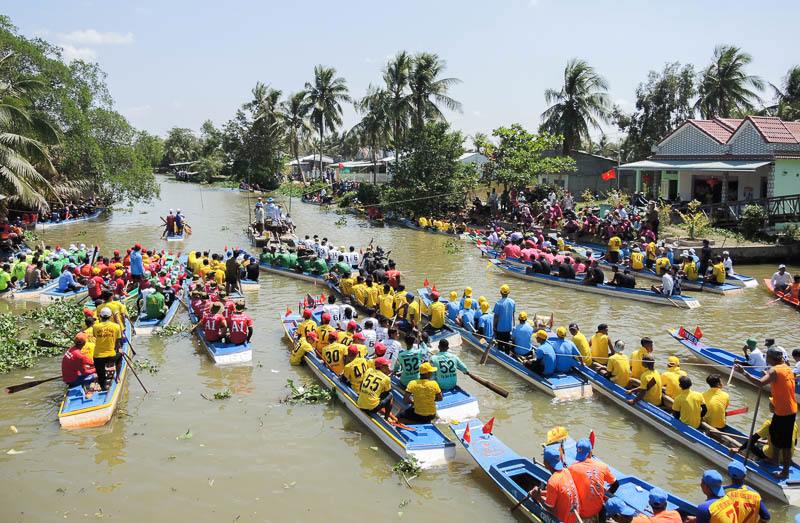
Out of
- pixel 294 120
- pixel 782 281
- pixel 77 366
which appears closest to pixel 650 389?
pixel 77 366

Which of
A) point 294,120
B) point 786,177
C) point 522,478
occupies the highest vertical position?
point 294,120

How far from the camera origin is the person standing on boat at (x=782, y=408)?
8.84m

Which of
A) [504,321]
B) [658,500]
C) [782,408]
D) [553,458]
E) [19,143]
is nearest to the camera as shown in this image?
[658,500]

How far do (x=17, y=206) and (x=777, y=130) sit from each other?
41.6 meters

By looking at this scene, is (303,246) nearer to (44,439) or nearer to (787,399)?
(44,439)

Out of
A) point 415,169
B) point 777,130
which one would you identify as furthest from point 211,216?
point 777,130

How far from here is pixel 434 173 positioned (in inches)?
1603

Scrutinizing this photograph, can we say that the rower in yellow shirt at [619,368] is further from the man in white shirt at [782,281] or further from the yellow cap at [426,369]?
the man in white shirt at [782,281]

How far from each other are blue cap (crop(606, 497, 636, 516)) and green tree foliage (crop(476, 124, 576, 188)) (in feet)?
102

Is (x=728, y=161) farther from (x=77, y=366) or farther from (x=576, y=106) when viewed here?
(x=77, y=366)

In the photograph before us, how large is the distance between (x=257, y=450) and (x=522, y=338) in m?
6.10

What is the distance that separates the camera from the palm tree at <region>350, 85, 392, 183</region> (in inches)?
1966

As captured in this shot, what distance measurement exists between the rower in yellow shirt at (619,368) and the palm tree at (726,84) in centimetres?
3867

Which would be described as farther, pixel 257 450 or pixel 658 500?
pixel 257 450
